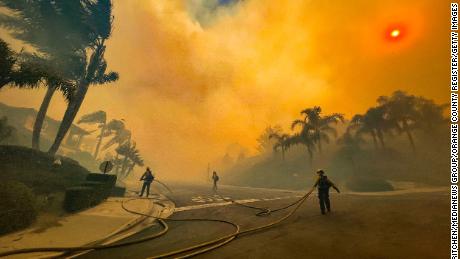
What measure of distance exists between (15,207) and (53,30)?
2336 centimetres

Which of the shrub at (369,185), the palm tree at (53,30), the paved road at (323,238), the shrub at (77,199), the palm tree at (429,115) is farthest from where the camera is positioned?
the palm tree at (429,115)

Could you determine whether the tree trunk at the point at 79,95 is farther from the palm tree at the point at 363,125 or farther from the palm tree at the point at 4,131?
the palm tree at the point at 363,125

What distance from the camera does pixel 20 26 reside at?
23.8m

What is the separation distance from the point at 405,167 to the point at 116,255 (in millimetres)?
45119

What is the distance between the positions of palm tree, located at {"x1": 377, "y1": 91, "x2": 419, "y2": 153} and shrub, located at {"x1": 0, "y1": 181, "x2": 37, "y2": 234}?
46215 millimetres

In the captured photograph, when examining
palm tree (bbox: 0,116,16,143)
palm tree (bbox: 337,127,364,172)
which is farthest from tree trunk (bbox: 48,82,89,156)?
palm tree (bbox: 337,127,364,172)

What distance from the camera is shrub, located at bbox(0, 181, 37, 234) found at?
6.25 meters

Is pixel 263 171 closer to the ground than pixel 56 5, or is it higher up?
closer to the ground

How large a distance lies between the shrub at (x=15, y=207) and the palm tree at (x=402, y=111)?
46215 millimetres

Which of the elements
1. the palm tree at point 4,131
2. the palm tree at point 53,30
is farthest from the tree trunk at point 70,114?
the palm tree at point 4,131

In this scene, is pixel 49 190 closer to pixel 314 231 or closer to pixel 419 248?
pixel 314 231

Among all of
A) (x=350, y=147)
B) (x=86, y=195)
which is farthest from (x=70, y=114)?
(x=350, y=147)

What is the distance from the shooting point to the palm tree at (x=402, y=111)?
3775cm

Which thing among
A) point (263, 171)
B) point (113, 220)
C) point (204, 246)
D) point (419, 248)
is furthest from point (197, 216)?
point (263, 171)
